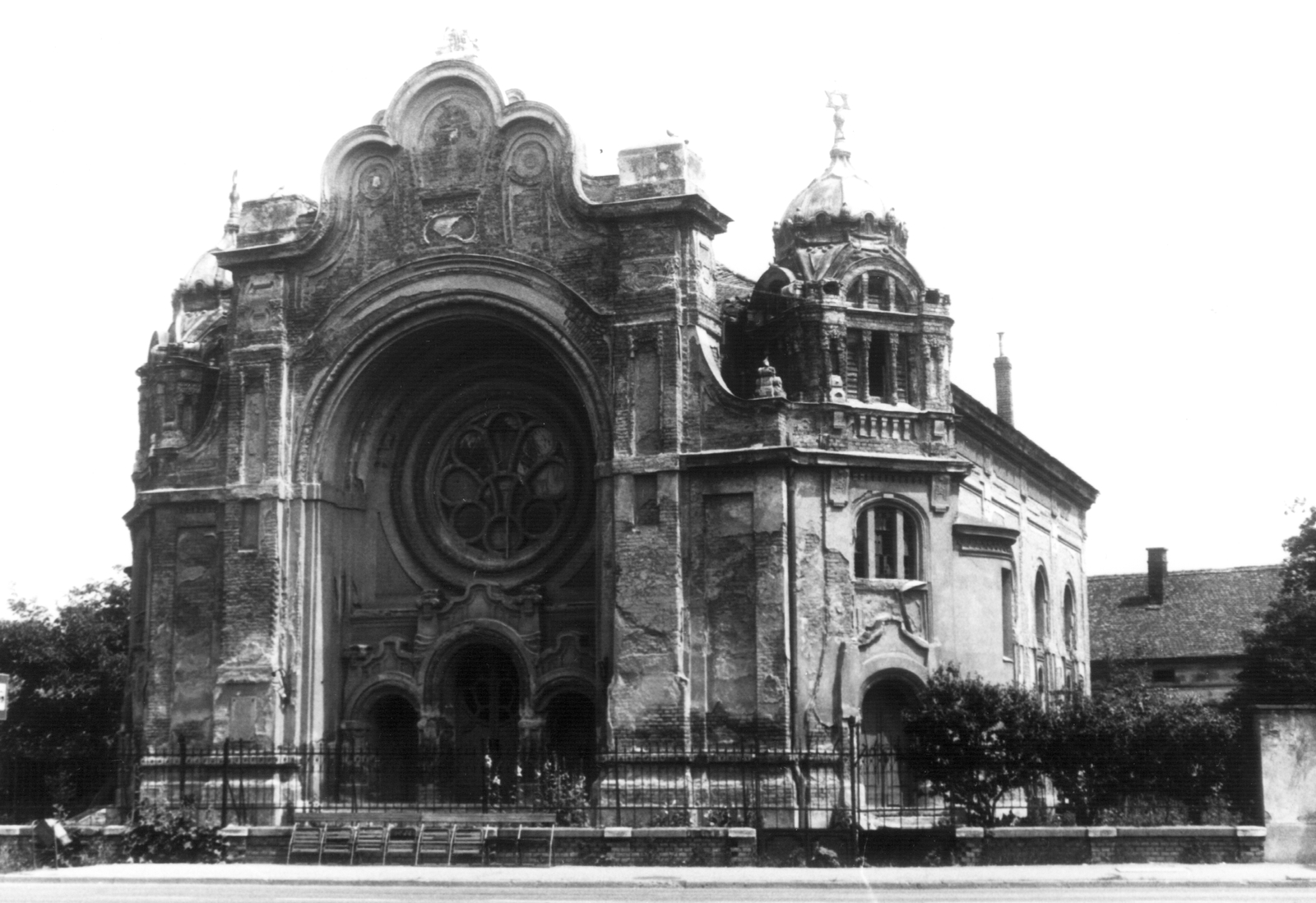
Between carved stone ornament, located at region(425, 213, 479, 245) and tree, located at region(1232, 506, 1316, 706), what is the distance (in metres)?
24.3

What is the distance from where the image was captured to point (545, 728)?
3516cm

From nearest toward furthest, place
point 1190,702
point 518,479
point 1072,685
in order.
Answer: point 1190,702 → point 518,479 → point 1072,685

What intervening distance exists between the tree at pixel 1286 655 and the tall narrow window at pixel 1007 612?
1332cm

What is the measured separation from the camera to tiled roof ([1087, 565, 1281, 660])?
61062 millimetres

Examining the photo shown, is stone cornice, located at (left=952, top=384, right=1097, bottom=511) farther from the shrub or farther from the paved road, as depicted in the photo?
the paved road

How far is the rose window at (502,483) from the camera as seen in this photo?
122 feet

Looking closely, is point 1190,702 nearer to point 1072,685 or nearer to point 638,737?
point 638,737

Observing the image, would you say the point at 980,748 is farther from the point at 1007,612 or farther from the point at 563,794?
the point at 563,794

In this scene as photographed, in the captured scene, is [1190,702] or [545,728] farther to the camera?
[545,728]

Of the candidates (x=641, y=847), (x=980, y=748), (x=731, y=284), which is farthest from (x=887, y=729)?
(x=731, y=284)

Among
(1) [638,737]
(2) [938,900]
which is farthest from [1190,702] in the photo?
(2) [938,900]

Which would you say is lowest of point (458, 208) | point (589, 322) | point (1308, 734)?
point (1308, 734)

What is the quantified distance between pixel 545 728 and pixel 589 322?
7.80m

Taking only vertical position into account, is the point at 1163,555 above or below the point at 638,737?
above
